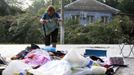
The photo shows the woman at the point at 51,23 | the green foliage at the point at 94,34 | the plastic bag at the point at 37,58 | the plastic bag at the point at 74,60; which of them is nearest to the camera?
the plastic bag at the point at 74,60

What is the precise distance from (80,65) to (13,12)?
4018 centimetres

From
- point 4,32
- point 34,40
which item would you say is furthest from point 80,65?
point 4,32

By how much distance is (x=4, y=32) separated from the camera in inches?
1400

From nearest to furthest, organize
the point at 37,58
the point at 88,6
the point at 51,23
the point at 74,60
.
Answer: the point at 74,60
the point at 37,58
the point at 51,23
the point at 88,6

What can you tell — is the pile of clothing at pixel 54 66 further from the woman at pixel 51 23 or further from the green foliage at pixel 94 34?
the green foliage at pixel 94 34

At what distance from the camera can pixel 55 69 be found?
7812 mm

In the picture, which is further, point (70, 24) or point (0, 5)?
point (0, 5)

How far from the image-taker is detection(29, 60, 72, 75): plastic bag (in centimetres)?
769

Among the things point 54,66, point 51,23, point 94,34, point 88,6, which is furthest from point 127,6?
point 54,66

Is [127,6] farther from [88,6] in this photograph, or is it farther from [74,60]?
[74,60]

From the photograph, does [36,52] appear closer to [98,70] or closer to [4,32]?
[98,70]

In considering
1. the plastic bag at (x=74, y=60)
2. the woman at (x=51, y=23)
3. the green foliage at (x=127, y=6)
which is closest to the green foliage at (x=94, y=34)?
the woman at (x=51, y=23)

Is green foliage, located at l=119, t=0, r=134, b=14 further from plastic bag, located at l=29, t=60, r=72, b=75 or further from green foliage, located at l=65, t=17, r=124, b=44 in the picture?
plastic bag, located at l=29, t=60, r=72, b=75

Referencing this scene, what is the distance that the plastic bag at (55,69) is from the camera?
7687mm
